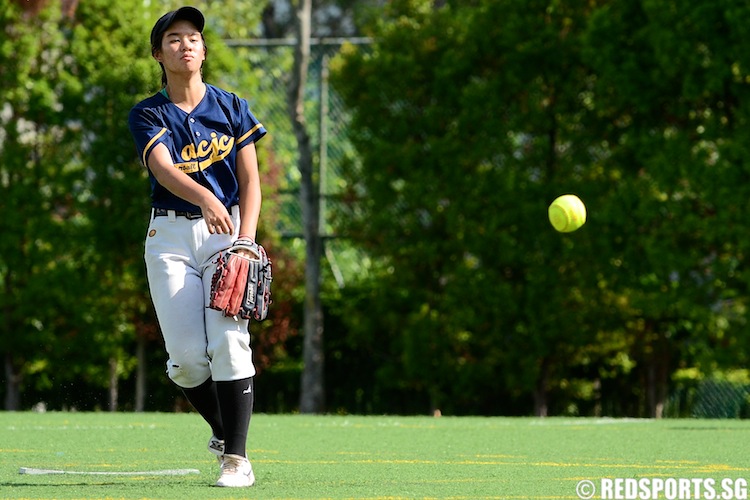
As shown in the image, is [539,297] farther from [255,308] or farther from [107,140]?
[255,308]

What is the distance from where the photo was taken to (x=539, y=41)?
1958 centimetres

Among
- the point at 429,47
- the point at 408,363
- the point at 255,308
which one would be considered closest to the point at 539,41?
the point at 429,47

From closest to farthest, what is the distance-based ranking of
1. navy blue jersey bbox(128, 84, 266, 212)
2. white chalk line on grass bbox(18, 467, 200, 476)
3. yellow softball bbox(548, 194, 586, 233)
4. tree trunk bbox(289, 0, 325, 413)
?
navy blue jersey bbox(128, 84, 266, 212) → white chalk line on grass bbox(18, 467, 200, 476) → yellow softball bbox(548, 194, 586, 233) → tree trunk bbox(289, 0, 325, 413)

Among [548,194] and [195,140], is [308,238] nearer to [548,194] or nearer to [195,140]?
[548,194]

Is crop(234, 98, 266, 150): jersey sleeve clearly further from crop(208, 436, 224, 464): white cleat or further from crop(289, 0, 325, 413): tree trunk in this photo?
crop(289, 0, 325, 413): tree trunk

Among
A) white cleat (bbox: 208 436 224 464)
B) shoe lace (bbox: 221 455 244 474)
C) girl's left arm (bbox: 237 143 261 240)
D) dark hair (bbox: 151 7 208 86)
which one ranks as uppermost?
dark hair (bbox: 151 7 208 86)

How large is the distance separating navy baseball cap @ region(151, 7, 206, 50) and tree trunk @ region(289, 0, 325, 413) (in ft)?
48.4

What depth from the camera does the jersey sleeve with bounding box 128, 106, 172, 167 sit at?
6281mm

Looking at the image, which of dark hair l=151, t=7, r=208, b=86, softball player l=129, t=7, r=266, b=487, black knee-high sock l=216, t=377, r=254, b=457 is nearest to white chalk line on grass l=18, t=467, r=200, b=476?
softball player l=129, t=7, r=266, b=487

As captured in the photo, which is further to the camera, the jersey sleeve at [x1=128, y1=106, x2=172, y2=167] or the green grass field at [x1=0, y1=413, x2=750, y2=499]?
the jersey sleeve at [x1=128, y1=106, x2=172, y2=167]

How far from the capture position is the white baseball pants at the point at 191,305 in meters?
6.21

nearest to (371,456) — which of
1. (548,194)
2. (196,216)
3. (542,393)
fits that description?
(196,216)

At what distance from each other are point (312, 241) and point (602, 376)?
16.5 feet

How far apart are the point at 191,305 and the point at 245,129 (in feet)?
3.07
